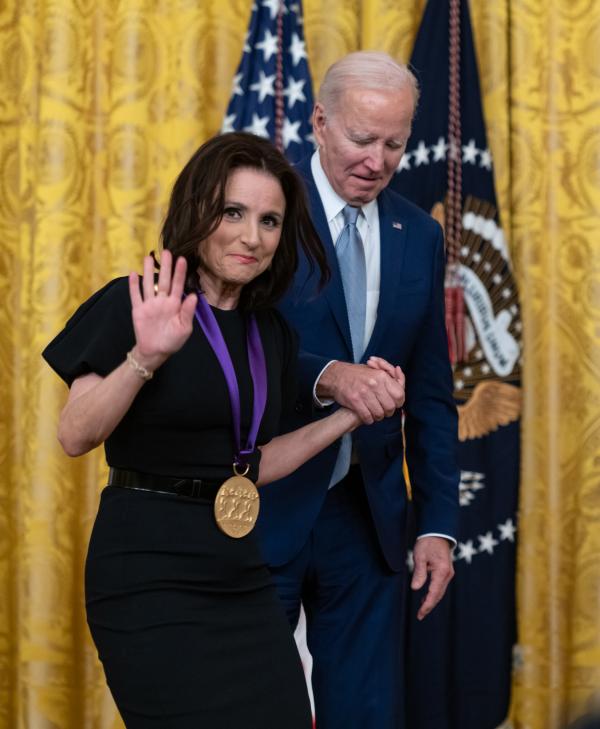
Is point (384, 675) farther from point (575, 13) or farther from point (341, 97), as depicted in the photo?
point (575, 13)

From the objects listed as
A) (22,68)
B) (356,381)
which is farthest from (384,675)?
(22,68)

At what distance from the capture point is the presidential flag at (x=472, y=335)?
3453 millimetres

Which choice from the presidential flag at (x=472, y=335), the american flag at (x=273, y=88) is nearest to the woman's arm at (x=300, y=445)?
the presidential flag at (x=472, y=335)

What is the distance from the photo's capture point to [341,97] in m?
2.53

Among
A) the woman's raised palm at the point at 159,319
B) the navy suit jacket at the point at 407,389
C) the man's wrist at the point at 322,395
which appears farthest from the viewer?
the navy suit jacket at the point at 407,389

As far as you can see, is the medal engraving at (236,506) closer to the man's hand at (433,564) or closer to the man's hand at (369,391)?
the man's hand at (369,391)

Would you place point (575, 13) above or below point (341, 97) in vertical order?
above

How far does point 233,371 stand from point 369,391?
35 cm

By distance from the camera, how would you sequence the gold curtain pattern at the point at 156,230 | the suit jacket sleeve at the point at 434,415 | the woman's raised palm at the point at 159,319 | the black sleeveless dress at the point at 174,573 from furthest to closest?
1. the gold curtain pattern at the point at 156,230
2. the suit jacket sleeve at the point at 434,415
3. the black sleeveless dress at the point at 174,573
4. the woman's raised palm at the point at 159,319

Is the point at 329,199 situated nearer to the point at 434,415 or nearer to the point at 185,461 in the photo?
the point at 434,415

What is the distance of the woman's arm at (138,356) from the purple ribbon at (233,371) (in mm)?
163

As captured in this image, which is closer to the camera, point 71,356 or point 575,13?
point 71,356

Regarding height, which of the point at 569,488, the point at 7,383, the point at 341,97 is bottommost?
the point at 569,488

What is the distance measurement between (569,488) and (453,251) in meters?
0.84
